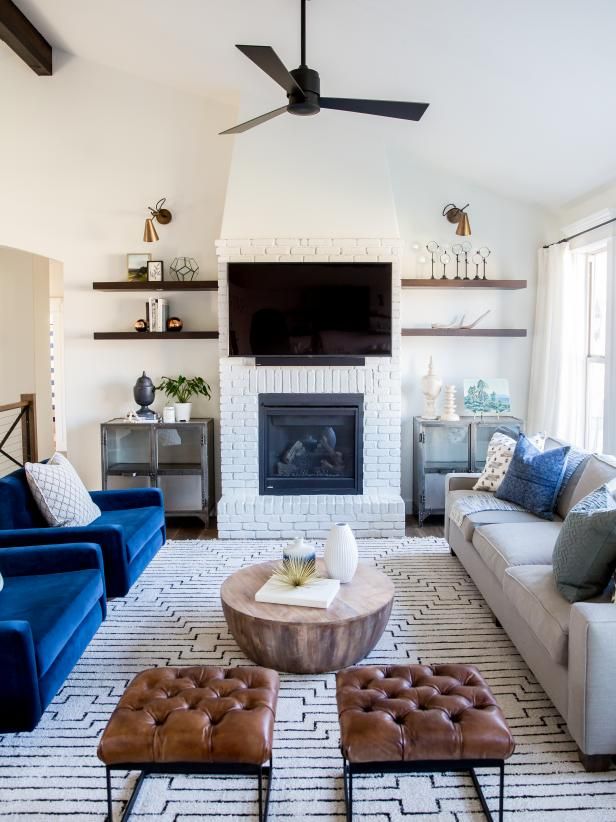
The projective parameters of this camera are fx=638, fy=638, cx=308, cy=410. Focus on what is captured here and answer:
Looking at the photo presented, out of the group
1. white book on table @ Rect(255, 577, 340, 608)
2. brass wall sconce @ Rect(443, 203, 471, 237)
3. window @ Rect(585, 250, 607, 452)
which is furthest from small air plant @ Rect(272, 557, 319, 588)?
brass wall sconce @ Rect(443, 203, 471, 237)

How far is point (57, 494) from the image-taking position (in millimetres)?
3498

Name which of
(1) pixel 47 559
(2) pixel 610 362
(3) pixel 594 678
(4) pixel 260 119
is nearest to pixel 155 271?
(4) pixel 260 119

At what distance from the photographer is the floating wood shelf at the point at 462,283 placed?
208 inches

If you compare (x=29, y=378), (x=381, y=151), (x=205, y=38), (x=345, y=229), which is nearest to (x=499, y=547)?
(x=345, y=229)

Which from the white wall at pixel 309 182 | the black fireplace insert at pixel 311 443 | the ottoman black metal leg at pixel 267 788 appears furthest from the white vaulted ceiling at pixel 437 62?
the ottoman black metal leg at pixel 267 788

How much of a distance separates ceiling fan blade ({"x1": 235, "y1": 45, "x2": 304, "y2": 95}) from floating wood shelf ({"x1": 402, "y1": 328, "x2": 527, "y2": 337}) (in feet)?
8.90

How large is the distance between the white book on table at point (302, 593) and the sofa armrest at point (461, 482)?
170 cm

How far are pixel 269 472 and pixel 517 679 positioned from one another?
272cm

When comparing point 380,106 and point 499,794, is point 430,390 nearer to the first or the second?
point 380,106

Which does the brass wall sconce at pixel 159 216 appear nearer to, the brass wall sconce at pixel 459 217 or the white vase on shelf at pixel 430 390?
the brass wall sconce at pixel 459 217

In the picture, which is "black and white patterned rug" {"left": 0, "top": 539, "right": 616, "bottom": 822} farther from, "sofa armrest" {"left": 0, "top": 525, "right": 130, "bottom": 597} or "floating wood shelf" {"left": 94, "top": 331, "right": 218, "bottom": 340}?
"floating wood shelf" {"left": 94, "top": 331, "right": 218, "bottom": 340}

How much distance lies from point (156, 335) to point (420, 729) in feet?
13.6

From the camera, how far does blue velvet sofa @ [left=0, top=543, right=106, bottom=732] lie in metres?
2.17

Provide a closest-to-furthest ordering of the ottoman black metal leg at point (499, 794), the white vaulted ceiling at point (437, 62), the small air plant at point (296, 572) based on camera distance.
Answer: the ottoman black metal leg at point (499, 794) → the small air plant at point (296, 572) → the white vaulted ceiling at point (437, 62)
